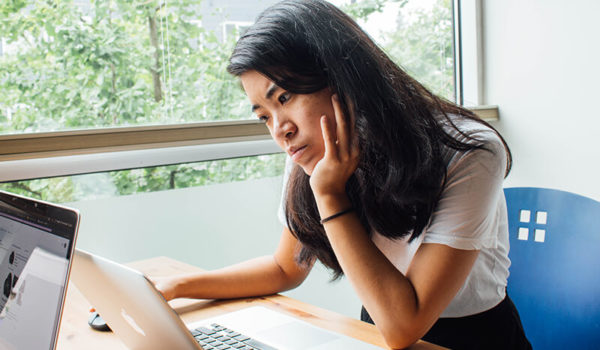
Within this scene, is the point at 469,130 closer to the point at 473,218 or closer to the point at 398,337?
the point at 473,218

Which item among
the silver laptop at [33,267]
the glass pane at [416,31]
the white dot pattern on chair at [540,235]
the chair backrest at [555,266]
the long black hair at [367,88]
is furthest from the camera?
the glass pane at [416,31]

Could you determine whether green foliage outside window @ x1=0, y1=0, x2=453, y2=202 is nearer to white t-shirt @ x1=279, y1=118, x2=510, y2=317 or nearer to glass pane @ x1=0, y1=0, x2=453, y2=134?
glass pane @ x1=0, y1=0, x2=453, y2=134

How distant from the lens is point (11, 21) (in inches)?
59.9

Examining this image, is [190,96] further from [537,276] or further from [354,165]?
[537,276]

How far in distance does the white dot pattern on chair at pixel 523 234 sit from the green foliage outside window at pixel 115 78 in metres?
0.43

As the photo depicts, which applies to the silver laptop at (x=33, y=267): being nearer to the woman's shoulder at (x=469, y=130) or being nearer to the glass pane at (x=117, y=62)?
the woman's shoulder at (x=469, y=130)

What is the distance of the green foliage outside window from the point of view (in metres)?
1.54

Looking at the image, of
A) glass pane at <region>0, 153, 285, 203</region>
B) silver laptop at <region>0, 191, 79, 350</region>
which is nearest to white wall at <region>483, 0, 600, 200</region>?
glass pane at <region>0, 153, 285, 203</region>

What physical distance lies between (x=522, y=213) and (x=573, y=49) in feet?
4.62

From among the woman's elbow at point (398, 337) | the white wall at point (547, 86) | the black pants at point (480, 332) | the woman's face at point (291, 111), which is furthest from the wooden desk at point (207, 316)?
the white wall at point (547, 86)

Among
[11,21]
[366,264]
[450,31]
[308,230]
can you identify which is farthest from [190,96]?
[450,31]

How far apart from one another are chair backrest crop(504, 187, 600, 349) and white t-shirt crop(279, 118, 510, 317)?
5.0 inches

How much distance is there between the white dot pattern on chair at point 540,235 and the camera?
1228mm

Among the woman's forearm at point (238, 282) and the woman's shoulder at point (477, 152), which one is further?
the woman's forearm at point (238, 282)
